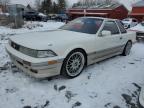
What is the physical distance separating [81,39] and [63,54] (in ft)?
2.26

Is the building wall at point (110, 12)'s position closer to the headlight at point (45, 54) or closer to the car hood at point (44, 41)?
the car hood at point (44, 41)

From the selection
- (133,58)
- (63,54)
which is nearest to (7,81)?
(63,54)

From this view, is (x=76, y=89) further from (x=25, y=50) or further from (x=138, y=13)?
(x=138, y=13)

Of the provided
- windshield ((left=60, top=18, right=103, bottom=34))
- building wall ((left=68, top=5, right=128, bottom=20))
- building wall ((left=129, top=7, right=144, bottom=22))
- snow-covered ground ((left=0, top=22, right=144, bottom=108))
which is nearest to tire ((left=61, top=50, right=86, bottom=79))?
snow-covered ground ((left=0, top=22, right=144, bottom=108))

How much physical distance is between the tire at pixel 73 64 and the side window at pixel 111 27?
134 cm

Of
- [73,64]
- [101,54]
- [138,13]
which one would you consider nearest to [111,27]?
[101,54]

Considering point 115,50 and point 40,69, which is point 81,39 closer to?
point 40,69

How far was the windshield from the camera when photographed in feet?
16.0

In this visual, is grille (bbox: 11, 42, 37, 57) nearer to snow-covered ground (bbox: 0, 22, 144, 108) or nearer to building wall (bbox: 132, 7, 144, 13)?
snow-covered ground (bbox: 0, 22, 144, 108)

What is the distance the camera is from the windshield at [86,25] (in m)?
Result: 4.88

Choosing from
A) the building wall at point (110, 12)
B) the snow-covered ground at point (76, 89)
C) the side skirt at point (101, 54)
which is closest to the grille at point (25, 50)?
the snow-covered ground at point (76, 89)

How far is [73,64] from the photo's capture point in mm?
4203

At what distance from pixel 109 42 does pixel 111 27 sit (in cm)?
65

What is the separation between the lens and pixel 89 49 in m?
4.45
